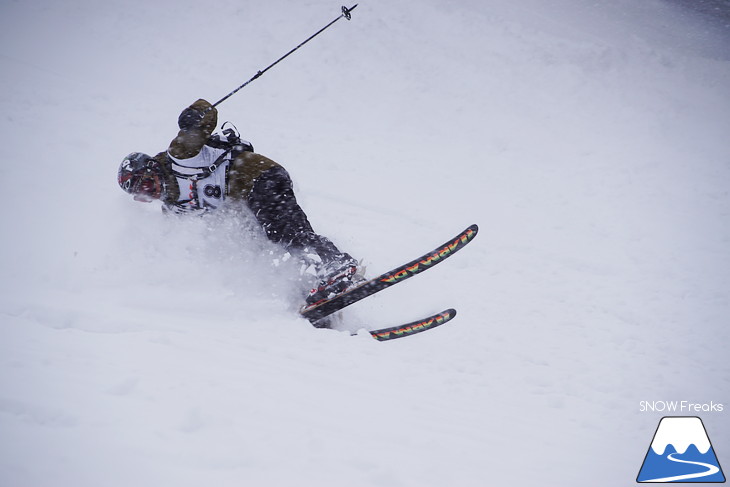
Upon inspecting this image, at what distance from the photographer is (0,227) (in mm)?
3551

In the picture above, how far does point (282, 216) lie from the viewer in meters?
3.51

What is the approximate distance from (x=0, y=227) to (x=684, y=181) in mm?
8993

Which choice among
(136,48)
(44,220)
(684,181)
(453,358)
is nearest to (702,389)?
(453,358)

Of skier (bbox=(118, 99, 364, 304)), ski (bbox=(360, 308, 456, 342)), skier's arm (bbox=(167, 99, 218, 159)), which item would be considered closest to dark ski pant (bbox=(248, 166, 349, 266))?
skier (bbox=(118, 99, 364, 304))

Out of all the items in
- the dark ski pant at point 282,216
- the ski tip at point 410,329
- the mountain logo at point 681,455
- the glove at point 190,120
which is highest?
the glove at point 190,120

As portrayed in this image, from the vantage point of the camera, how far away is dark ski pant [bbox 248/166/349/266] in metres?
3.50

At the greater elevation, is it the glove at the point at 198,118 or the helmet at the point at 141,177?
the glove at the point at 198,118

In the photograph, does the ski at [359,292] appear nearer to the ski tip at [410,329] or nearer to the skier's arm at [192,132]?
the ski tip at [410,329]

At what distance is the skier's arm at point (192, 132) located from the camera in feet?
10.9

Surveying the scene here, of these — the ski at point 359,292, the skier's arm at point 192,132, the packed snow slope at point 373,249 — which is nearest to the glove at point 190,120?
the skier's arm at point 192,132

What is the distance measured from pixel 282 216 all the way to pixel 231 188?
520mm

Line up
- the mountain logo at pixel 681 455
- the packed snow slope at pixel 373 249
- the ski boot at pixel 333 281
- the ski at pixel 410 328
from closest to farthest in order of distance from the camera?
the packed snow slope at pixel 373 249 → the mountain logo at pixel 681 455 → the ski at pixel 410 328 → the ski boot at pixel 333 281

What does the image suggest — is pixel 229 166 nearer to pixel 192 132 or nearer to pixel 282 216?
pixel 192 132

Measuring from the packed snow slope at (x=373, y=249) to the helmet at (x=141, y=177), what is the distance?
1.06 ft
